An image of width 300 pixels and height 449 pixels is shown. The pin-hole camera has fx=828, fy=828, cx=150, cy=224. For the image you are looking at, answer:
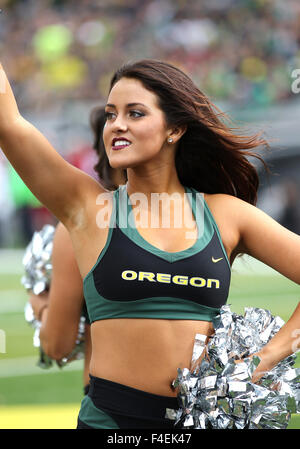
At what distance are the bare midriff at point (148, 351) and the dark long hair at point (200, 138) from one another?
56 cm

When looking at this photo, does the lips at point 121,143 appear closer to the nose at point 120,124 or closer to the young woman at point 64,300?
the nose at point 120,124

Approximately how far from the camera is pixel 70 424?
4.82 m

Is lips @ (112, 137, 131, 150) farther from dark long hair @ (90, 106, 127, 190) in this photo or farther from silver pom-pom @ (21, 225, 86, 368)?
silver pom-pom @ (21, 225, 86, 368)

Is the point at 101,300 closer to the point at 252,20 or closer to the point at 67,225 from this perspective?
the point at 67,225

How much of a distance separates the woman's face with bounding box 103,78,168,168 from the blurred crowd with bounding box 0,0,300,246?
12415 mm

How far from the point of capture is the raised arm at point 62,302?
305cm

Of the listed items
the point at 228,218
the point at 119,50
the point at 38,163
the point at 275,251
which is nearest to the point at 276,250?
the point at 275,251

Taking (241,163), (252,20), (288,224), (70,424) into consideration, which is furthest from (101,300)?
(252,20)

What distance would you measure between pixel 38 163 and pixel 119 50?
49.1 ft

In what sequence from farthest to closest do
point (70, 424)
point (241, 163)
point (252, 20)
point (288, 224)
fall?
point (252, 20), point (288, 224), point (70, 424), point (241, 163)

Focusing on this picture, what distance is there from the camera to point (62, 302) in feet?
10.1

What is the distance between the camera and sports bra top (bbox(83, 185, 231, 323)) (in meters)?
2.36

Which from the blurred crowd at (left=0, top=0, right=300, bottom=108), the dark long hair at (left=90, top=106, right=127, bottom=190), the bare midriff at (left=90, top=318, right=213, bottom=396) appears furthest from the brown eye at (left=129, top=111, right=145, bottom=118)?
the blurred crowd at (left=0, top=0, right=300, bottom=108)
